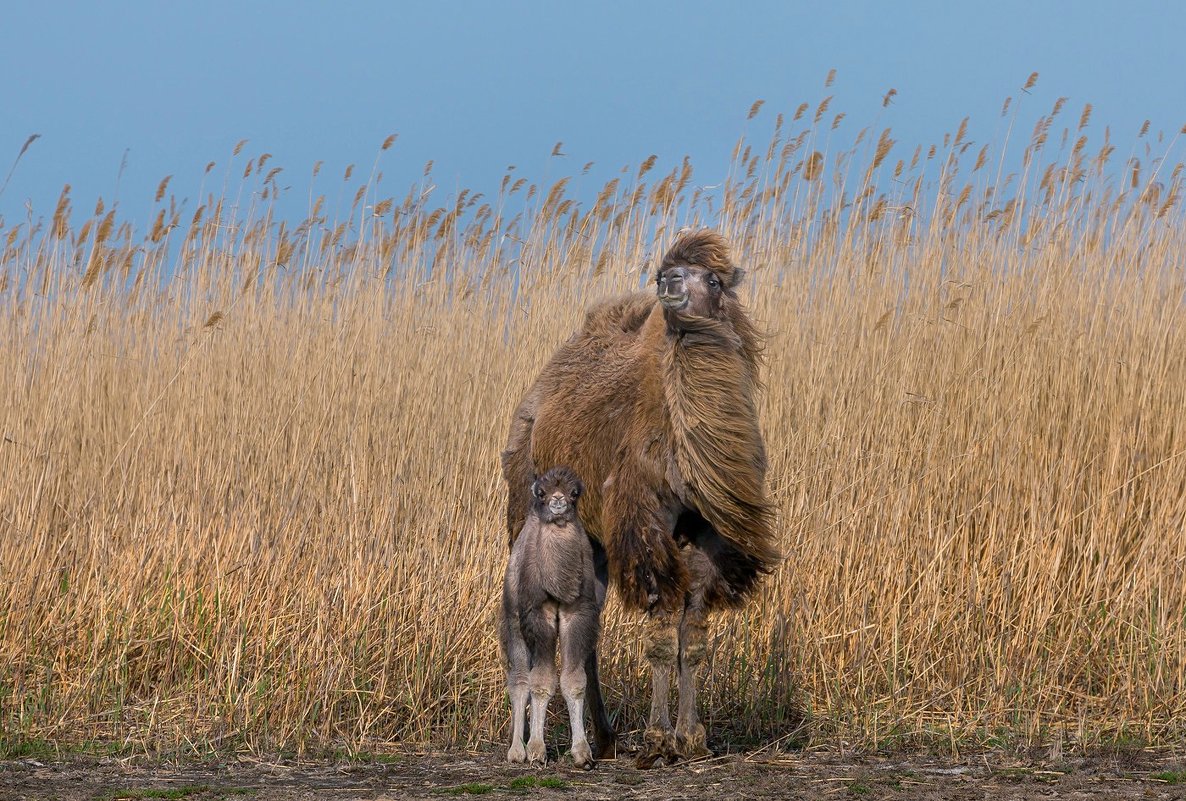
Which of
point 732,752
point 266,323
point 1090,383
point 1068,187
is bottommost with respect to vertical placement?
point 732,752

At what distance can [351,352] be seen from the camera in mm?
8008

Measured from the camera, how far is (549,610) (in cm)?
473

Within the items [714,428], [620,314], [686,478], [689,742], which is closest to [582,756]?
[689,742]

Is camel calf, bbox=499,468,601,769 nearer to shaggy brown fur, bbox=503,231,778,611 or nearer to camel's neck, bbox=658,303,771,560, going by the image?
shaggy brown fur, bbox=503,231,778,611

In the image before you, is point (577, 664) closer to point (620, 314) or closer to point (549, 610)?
point (549, 610)

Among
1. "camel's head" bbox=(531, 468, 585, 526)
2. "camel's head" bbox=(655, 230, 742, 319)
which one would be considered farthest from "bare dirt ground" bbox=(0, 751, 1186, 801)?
"camel's head" bbox=(655, 230, 742, 319)

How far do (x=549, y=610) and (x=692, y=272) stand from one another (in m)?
1.20

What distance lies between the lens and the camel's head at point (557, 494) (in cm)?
475

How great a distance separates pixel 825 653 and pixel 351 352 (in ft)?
10.8

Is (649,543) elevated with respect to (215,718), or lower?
elevated

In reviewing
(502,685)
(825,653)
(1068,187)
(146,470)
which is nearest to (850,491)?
(825,653)

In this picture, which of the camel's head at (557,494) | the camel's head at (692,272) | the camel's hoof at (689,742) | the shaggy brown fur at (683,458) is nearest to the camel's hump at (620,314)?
the shaggy brown fur at (683,458)

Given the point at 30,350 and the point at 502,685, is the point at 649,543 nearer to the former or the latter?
the point at 502,685

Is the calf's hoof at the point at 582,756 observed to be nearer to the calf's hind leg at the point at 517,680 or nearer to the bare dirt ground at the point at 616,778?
the bare dirt ground at the point at 616,778
